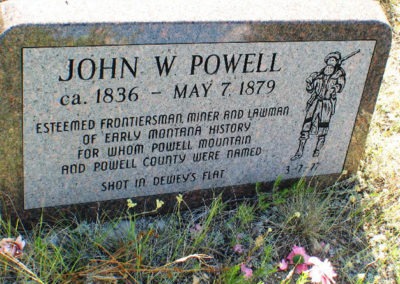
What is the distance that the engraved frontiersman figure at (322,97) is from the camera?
Result: 3.06 metres

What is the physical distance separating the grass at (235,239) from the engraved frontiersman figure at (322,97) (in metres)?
0.32

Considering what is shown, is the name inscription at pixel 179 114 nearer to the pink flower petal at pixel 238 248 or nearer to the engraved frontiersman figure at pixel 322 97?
the engraved frontiersman figure at pixel 322 97

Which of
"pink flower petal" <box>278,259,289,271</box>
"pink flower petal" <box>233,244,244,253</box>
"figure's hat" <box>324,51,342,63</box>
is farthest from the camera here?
"figure's hat" <box>324,51,342,63</box>

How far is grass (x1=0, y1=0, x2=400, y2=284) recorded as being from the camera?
2.60 meters

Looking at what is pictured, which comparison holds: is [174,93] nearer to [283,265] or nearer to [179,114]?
[179,114]

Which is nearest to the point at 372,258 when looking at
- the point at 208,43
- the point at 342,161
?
the point at 342,161

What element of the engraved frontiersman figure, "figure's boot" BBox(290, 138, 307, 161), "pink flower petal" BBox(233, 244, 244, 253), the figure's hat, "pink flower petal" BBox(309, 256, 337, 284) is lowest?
"pink flower petal" BBox(233, 244, 244, 253)

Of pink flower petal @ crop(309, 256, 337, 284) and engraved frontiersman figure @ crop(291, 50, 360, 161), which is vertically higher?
engraved frontiersman figure @ crop(291, 50, 360, 161)

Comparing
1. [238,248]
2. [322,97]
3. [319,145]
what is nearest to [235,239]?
[238,248]

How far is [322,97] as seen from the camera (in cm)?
315

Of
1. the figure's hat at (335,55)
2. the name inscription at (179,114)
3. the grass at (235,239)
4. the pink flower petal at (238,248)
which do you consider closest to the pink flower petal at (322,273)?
the grass at (235,239)

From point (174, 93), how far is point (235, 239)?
783 mm

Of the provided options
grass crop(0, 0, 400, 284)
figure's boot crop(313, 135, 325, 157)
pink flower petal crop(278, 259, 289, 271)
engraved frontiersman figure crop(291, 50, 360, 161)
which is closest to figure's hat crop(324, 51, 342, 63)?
engraved frontiersman figure crop(291, 50, 360, 161)

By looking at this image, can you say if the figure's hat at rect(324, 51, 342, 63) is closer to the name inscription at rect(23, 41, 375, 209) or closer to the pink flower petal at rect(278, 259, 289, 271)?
the name inscription at rect(23, 41, 375, 209)
